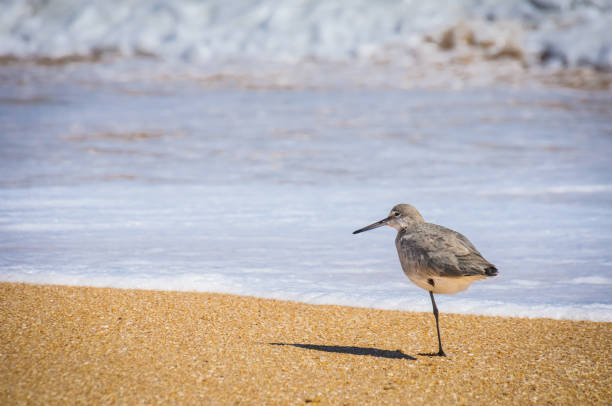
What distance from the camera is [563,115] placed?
10719 mm

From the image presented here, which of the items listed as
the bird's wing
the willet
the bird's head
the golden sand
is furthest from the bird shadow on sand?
the bird's head

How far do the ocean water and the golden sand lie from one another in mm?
268

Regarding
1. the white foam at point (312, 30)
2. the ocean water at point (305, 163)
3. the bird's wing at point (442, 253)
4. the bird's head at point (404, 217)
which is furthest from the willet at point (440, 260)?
the white foam at point (312, 30)

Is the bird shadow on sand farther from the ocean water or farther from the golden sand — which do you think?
the ocean water

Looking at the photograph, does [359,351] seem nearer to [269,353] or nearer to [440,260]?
[269,353]

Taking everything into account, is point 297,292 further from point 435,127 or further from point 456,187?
point 435,127

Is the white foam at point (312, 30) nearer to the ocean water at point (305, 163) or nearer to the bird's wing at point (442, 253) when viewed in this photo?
the ocean water at point (305, 163)

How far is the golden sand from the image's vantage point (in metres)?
2.85

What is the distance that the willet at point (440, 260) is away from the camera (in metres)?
3.16

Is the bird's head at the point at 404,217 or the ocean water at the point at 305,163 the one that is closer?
the bird's head at the point at 404,217

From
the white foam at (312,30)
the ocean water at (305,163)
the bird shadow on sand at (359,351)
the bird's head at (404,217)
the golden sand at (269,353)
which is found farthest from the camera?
the white foam at (312,30)

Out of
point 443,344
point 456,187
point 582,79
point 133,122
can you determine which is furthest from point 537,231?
point 582,79

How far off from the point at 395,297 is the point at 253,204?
2.38 m

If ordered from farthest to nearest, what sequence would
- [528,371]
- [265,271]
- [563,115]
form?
[563,115] < [265,271] < [528,371]
